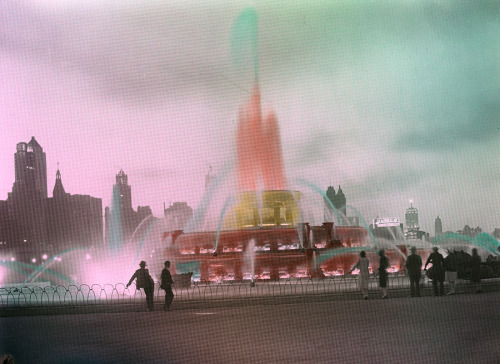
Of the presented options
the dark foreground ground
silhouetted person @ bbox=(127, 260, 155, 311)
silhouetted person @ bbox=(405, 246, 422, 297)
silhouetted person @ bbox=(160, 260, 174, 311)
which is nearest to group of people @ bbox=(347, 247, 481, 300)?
silhouetted person @ bbox=(405, 246, 422, 297)

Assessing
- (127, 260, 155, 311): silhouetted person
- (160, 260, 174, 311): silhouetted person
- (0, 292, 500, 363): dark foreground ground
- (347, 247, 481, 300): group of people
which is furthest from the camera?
(347, 247, 481, 300): group of people

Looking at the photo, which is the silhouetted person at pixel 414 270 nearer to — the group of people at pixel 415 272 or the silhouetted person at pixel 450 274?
the group of people at pixel 415 272

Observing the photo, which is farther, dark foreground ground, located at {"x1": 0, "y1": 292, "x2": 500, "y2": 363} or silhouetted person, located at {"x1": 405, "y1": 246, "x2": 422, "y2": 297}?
silhouetted person, located at {"x1": 405, "y1": 246, "x2": 422, "y2": 297}

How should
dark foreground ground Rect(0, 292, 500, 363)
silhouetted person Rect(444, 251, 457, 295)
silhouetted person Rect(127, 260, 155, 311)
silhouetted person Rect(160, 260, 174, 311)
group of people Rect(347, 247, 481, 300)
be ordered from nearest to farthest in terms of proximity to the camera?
dark foreground ground Rect(0, 292, 500, 363)
silhouetted person Rect(160, 260, 174, 311)
silhouetted person Rect(127, 260, 155, 311)
group of people Rect(347, 247, 481, 300)
silhouetted person Rect(444, 251, 457, 295)

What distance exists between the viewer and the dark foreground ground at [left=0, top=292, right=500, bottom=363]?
7.99m

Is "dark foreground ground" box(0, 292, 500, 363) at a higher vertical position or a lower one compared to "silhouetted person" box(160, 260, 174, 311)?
lower

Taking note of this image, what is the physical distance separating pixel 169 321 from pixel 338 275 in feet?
46.9

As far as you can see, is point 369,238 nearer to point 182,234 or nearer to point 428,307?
point 182,234

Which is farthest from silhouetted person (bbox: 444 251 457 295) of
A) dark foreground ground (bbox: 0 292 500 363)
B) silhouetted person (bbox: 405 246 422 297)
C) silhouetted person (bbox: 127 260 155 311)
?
silhouetted person (bbox: 127 260 155 311)

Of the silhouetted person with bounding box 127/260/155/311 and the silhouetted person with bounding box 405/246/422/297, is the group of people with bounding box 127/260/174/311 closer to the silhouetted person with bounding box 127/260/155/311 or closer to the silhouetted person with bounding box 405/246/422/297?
the silhouetted person with bounding box 127/260/155/311

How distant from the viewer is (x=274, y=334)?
9992mm

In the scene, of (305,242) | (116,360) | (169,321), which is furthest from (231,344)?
(305,242)

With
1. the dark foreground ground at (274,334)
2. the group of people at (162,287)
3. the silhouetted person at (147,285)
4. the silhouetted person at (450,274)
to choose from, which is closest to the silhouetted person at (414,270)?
the dark foreground ground at (274,334)

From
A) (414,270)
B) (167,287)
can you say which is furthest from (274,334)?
(414,270)
